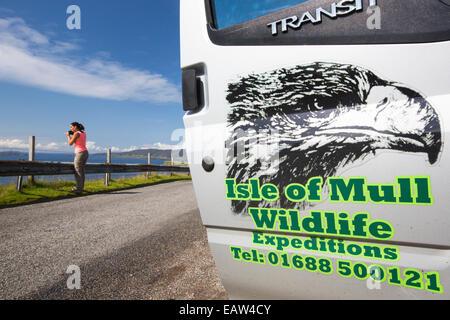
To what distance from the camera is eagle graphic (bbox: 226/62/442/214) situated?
0.90 meters

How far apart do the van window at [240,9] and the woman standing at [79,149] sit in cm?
703

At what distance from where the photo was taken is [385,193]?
92 cm

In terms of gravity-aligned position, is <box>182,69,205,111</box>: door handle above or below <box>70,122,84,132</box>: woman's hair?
below

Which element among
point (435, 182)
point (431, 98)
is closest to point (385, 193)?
point (435, 182)

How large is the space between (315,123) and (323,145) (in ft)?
0.33

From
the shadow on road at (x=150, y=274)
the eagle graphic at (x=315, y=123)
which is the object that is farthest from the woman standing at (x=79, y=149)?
the eagle graphic at (x=315, y=123)

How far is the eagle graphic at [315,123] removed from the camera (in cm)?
90

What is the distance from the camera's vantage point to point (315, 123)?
1.03m

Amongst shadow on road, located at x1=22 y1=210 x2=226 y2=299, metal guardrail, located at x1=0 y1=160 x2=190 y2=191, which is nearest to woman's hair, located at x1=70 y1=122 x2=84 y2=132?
metal guardrail, located at x1=0 y1=160 x2=190 y2=191

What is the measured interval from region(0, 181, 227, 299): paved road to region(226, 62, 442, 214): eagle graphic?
4.30 feet

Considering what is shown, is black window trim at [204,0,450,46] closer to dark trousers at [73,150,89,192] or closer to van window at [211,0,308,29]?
van window at [211,0,308,29]

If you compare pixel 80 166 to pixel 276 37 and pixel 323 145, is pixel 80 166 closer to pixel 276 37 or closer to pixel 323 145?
pixel 276 37
